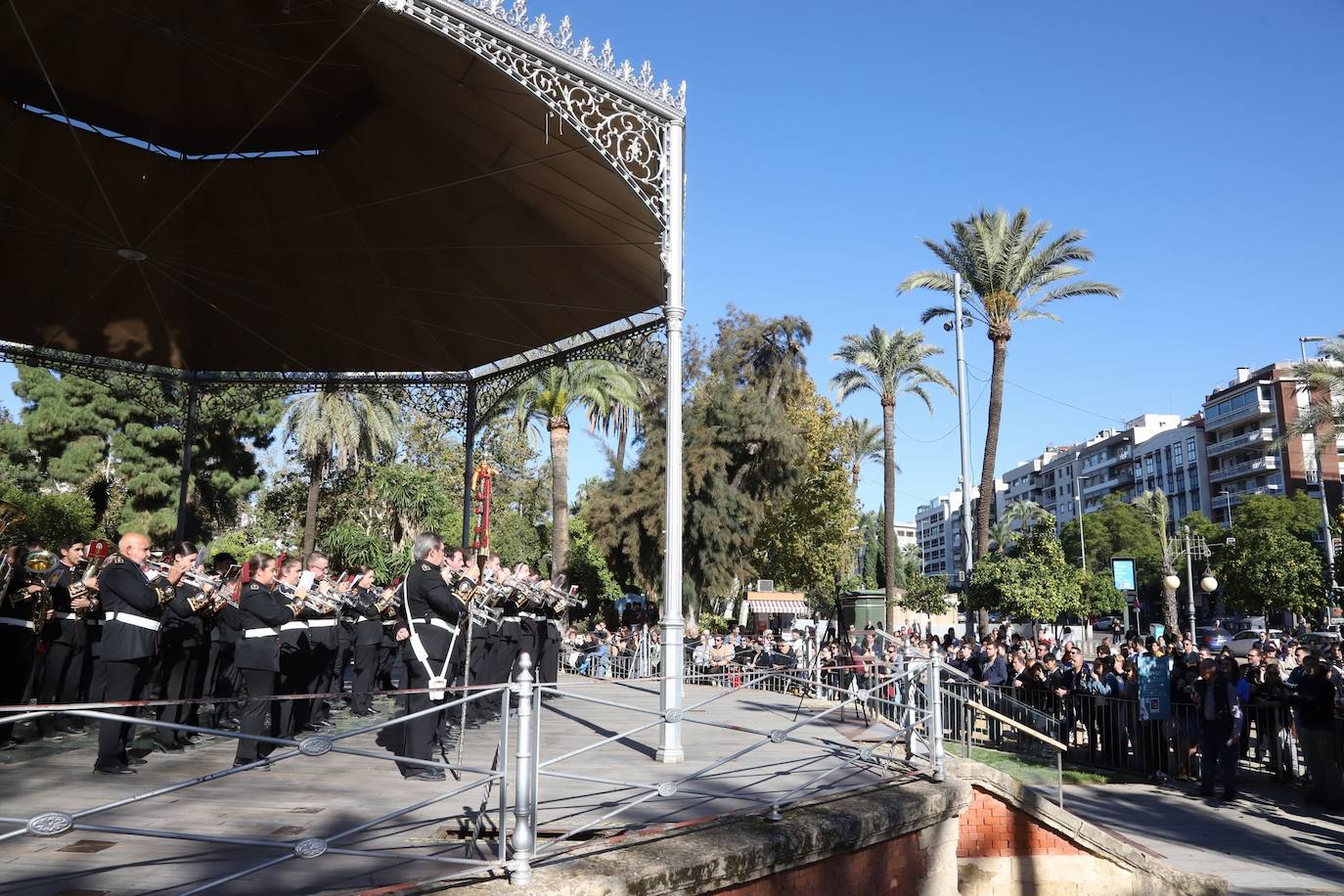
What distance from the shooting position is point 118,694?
312 inches

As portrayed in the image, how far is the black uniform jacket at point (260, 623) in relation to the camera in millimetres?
8734

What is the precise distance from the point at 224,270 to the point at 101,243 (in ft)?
5.67

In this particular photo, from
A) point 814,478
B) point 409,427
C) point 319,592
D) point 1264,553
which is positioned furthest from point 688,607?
point 1264,553

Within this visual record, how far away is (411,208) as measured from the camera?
14109 mm

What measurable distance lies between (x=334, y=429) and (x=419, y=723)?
99.8 feet

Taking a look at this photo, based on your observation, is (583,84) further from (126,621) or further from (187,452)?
(187,452)

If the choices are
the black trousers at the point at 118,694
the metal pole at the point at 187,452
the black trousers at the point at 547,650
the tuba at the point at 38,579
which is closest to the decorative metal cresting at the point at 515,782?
the black trousers at the point at 118,694

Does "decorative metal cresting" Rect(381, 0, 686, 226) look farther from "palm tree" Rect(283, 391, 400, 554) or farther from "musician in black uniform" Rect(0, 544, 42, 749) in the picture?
"palm tree" Rect(283, 391, 400, 554)

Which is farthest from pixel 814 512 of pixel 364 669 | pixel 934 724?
pixel 934 724

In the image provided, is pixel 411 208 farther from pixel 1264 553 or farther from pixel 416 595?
pixel 1264 553

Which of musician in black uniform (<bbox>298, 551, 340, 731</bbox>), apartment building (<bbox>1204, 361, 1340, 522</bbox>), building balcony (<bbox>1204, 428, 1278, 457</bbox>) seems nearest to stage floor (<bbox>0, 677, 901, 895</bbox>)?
musician in black uniform (<bbox>298, 551, 340, 731</bbox>)

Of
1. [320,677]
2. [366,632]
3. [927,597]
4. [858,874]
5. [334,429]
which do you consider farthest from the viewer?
[927,597]

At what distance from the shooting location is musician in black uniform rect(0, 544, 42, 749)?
905 cm

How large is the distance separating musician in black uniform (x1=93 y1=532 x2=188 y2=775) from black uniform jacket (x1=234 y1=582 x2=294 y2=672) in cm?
82
